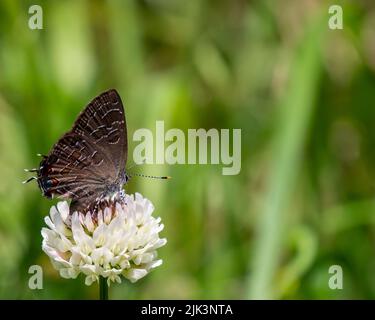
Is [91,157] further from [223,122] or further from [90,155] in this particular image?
[223,122]

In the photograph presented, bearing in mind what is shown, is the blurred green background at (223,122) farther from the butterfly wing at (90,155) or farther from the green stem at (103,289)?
the green stem at (103,289)

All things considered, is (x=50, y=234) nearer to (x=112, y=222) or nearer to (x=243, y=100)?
(x=112, y=222)

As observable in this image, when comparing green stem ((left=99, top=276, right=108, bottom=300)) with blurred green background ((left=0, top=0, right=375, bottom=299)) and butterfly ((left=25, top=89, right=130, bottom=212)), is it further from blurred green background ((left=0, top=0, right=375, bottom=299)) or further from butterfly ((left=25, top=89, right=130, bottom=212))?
blurred green background ((left=0, top=0, right=375, bottom=299))

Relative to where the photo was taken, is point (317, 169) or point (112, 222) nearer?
point (112, 222)
